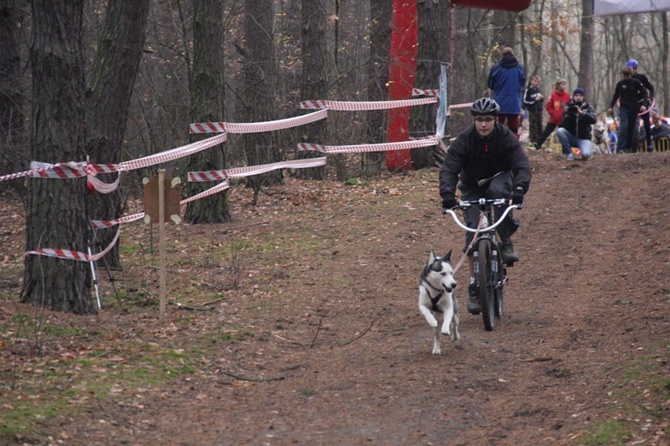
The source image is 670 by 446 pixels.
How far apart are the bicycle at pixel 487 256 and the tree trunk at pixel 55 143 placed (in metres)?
3.67

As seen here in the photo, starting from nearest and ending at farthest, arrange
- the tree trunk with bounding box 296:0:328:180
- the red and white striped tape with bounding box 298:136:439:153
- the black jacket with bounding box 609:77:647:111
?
the red and white striped tape with bounding box 298:136:439:153 → the tree trunk with bounding box 296:0:328:180 → the black jacket with bounding box 609:77:647:111

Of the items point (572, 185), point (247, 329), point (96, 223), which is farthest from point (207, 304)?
point (572, 185)

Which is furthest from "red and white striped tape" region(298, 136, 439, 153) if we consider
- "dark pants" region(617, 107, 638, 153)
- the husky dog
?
the husky dog

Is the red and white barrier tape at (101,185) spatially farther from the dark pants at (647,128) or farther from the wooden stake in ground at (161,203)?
the dark pants at (647,128)

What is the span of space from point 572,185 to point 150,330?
1079 centimetres

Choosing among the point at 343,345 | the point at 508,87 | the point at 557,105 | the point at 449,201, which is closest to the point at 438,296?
the point at 449,201

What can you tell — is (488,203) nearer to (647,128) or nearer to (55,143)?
(55,143)

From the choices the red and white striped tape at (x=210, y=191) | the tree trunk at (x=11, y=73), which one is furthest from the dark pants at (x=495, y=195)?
the tree trunk at (x=11, y=73)

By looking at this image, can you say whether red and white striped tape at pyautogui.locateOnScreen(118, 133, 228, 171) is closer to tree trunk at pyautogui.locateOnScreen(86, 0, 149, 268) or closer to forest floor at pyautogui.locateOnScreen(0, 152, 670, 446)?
tree trunk at pyautogui.locateOnScreen(86, 0, 149, 268)

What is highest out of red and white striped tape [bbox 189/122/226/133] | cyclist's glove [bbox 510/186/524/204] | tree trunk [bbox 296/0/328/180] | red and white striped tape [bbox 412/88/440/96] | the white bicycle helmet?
tree trunk [bbox 296/0/328/180]

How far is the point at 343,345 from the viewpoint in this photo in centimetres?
858

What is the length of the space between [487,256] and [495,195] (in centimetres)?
66

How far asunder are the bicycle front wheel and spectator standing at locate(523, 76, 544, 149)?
16102 mm

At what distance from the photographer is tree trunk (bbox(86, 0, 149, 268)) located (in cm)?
1057
